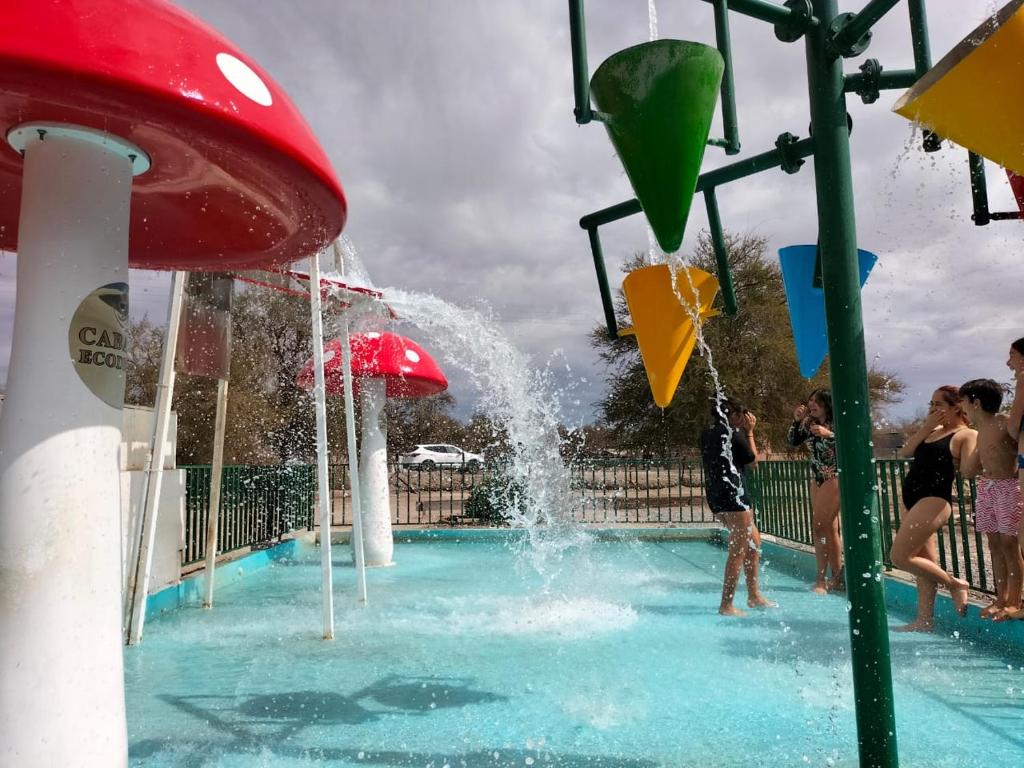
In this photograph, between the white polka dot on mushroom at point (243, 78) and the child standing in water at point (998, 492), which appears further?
the child standing in water at point (998, 492)

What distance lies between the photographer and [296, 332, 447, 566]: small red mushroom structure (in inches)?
366

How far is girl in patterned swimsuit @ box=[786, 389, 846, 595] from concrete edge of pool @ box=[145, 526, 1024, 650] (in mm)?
532

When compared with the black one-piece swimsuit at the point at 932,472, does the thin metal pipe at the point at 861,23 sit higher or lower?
higher

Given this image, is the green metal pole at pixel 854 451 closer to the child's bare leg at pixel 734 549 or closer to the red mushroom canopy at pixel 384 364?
the child's bare leg at pixel 734 549

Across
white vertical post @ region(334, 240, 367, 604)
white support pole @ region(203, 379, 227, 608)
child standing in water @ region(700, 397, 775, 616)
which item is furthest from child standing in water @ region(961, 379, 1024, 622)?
white support pole @ region(203, 379, 227, 608)

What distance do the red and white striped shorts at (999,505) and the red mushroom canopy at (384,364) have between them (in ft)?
21.4

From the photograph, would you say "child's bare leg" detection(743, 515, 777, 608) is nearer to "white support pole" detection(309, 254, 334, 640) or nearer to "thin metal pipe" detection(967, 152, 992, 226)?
"white support pole" detection(309, 254, 334, 640)

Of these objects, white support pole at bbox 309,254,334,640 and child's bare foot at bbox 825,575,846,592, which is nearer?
white support pole at bbox 309,254,334,640

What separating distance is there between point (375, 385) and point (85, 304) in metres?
7.33

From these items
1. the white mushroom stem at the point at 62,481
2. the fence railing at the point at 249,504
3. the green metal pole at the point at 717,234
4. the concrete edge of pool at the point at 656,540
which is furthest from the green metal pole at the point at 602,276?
the fence railing at the point at 249,504

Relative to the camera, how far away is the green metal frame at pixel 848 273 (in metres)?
1.99

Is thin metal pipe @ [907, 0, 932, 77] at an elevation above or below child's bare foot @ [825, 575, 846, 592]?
above

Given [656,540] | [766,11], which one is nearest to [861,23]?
[766,11]

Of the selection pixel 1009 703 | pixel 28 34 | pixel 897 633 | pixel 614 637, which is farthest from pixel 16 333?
pixel 897 633
